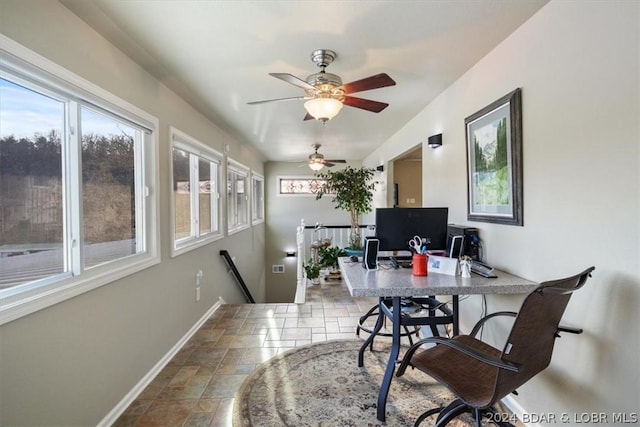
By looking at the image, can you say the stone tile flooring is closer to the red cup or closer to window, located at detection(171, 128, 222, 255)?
window, located at detection(171, 128, 222, 255)

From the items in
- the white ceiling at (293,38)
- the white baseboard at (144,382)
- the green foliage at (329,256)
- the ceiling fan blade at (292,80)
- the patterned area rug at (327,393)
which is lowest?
the patterned area rug at (327,393)

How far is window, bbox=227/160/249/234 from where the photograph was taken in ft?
16.6

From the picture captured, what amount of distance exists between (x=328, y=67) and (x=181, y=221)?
2.26m

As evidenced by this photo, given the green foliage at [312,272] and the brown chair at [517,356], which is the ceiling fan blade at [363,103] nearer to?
the brown chair at [517,356]

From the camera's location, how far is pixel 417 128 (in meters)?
3.88

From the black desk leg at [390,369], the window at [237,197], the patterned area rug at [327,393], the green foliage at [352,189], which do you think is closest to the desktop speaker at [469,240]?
the black desk leg at [390,369]

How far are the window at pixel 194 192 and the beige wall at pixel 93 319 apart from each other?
217mm

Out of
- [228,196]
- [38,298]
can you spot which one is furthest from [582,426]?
[228,196]

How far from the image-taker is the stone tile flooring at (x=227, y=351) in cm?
201

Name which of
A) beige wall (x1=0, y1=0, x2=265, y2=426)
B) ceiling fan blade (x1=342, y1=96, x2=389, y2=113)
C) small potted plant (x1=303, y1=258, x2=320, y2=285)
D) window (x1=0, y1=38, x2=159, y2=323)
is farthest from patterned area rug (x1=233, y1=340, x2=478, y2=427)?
small potted plant (x1=303, y1=258, x2=320, y2=285)

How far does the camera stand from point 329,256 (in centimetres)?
548

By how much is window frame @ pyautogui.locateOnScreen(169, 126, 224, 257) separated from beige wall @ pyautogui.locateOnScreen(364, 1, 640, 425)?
2.87 metres

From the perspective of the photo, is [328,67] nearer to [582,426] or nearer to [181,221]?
[181,221]

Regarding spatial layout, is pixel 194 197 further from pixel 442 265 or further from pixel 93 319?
pixel 442 265
